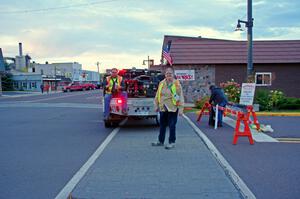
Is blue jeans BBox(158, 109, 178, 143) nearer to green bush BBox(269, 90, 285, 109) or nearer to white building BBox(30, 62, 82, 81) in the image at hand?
green bush BBox(269, 90, 285, 109)

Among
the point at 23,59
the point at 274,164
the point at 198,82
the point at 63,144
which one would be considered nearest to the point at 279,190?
the point at 274,164

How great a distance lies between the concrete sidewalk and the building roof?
49.0 ft

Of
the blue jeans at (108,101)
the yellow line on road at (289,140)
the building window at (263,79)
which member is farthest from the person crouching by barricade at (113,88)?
the building window at (263,79)

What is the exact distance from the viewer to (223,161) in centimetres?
684

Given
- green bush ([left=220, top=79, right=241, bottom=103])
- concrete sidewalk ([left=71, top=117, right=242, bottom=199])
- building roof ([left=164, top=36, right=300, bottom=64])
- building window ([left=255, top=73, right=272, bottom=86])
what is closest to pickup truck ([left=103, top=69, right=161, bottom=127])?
concrete sidewalk ([left=71, top=117, right=242, bottom=199])

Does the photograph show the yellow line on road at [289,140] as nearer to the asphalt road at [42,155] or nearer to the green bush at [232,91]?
the asphalt road at [42,155]

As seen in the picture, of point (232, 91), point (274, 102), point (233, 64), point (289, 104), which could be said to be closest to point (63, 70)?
point (233, 64)

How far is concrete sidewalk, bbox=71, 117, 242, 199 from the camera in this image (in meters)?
5.01

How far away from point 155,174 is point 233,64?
18.8 metres

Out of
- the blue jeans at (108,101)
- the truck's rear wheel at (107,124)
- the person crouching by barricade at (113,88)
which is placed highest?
the person crouching by barricade at (113,88)

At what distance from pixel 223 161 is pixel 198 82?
54.9 ft

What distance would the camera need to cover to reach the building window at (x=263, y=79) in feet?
77.6

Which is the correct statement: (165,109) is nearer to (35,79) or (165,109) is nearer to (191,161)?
(191,161)

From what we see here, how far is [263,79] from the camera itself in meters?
23.8
